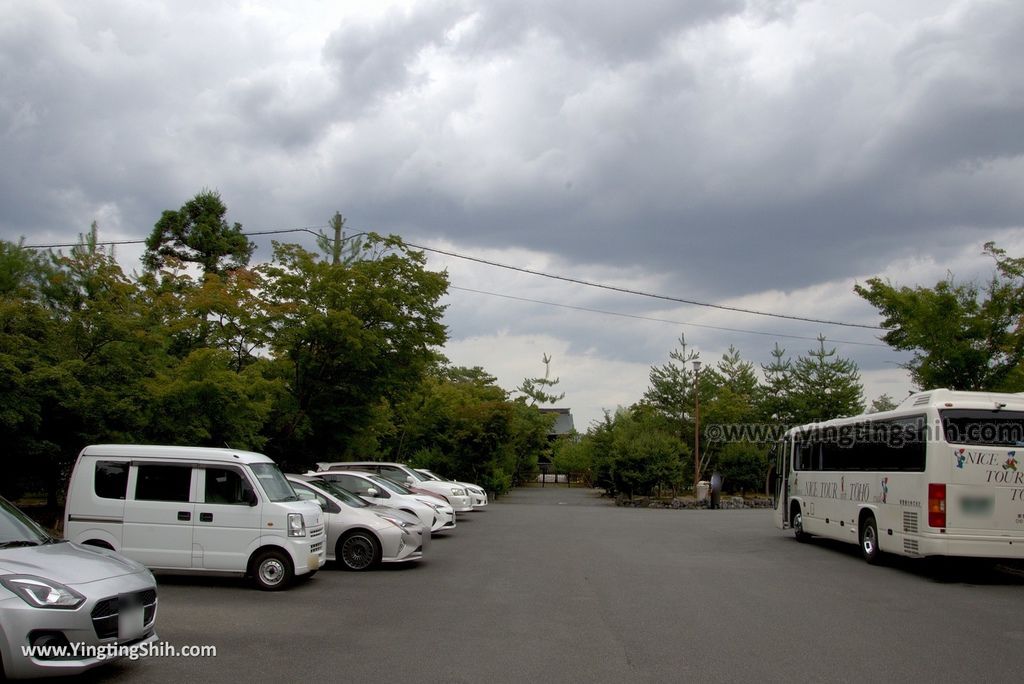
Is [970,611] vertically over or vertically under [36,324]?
under

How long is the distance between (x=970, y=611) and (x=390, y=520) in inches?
336

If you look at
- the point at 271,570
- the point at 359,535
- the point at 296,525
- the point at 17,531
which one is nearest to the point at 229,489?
the point at 296,525

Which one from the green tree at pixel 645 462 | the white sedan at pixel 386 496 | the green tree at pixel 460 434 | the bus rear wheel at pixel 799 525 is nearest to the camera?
the white sedan at pixel 386 496

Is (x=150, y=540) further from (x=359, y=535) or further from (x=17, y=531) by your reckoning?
(x=17, y=531)

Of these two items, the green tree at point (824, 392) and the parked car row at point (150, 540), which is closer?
the parked car row at point (150, 540)

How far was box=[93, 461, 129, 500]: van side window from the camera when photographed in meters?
11.3

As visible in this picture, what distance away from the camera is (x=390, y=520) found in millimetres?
13891

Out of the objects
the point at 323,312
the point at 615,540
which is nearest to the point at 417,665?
the point at 615,540

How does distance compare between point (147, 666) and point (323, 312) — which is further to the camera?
point (323, 312)

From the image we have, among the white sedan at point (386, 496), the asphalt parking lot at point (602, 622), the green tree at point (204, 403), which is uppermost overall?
the green tree at point (204, 403)

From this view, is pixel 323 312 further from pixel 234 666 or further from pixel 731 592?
pixel 234 666

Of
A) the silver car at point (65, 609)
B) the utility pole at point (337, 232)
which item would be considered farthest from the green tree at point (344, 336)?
the silver car at point (65, 609)

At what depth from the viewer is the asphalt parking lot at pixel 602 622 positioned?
7.14 meters

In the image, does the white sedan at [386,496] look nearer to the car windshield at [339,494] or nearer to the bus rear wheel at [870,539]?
the car windshield at [339,494]
